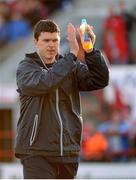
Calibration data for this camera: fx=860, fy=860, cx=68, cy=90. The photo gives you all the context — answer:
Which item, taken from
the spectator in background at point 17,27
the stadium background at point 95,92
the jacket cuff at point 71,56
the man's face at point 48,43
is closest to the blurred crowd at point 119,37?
the stadium background at point 95,92

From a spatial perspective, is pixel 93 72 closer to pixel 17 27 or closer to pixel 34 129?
pixel 34 129

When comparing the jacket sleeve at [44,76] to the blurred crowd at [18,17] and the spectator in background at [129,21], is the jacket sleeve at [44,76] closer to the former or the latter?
the spectator in background at [129,21]

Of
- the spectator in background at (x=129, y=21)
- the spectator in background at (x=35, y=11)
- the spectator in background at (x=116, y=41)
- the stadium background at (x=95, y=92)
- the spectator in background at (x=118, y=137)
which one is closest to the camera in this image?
the stadium background at (x=95, y=92)

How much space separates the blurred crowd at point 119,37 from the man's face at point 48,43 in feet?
29.6

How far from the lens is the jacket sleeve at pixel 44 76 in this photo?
6.02m

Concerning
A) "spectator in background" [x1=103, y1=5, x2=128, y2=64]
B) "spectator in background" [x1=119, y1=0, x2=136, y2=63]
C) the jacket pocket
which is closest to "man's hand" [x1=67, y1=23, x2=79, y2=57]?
the jacket pocket

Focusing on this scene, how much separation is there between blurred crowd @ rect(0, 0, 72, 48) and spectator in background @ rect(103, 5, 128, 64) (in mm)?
1683

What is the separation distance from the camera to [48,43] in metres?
6.15

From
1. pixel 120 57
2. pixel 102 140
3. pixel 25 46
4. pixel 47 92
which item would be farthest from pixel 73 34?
pixel 25 46

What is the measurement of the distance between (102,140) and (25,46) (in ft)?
11.4

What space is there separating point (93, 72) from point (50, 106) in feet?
1.39

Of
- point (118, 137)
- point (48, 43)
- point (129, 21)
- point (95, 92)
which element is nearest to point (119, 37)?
point (129, 21)

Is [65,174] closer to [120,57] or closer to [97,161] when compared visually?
[97,161]

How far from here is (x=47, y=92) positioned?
6090 mm
